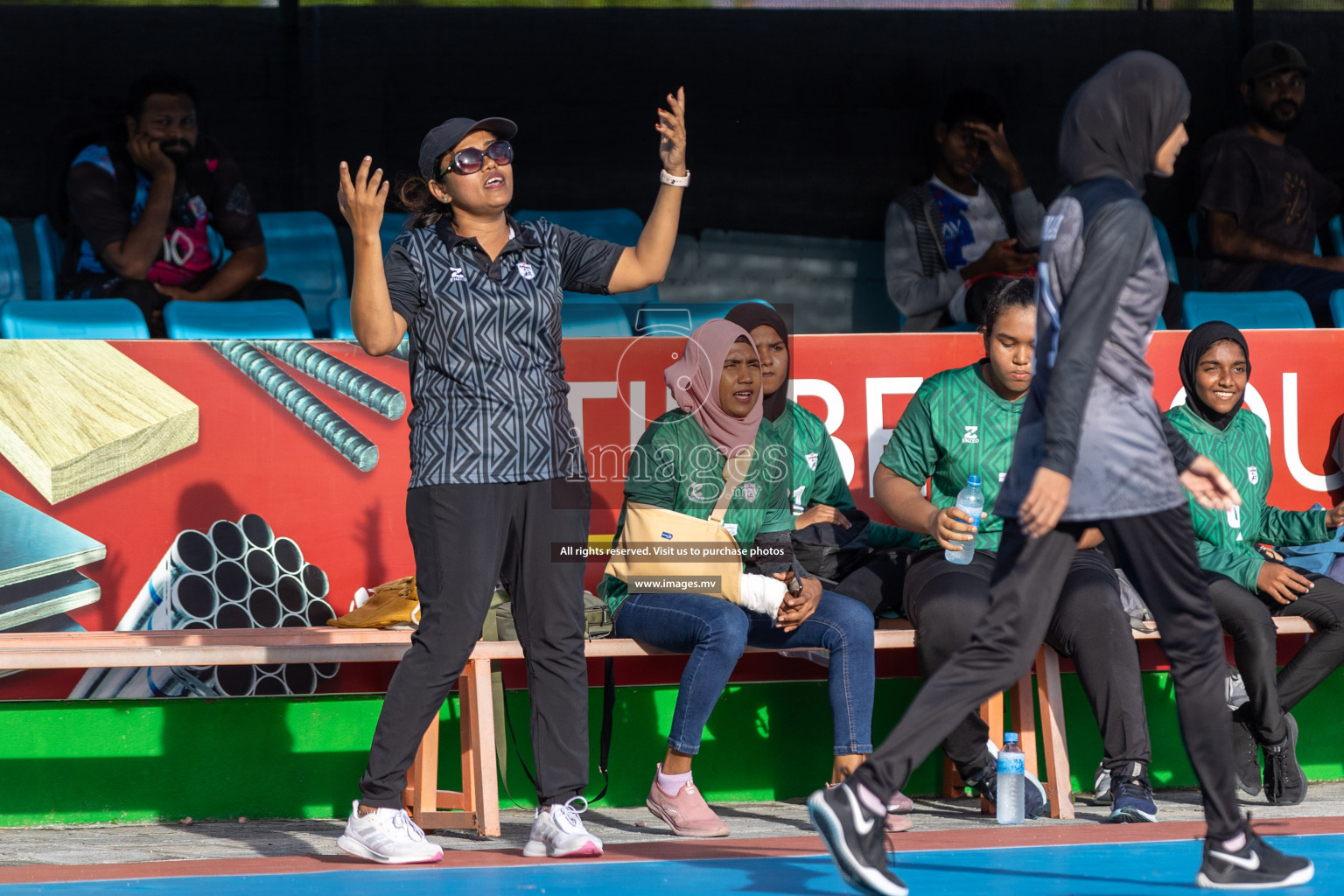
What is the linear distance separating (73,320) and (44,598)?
1432 mm

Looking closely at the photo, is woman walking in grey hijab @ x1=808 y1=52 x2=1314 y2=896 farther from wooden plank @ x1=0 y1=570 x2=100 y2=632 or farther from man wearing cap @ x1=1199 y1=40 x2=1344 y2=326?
man wearing cap @ x1=1199 y1=40 x2=1344 y2=326

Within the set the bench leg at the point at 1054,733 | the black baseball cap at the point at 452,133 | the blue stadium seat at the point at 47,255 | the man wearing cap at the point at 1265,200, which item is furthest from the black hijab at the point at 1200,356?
the blue stadium seat at the point at 47,255

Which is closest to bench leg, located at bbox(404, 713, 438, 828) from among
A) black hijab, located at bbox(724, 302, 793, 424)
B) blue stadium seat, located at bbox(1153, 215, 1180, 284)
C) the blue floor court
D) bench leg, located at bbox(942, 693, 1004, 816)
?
the blue floor court

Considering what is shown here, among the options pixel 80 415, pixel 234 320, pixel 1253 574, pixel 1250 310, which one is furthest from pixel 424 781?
pixel 1250 310

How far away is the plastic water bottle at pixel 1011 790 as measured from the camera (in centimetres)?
422

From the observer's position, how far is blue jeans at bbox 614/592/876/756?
4.14 meters

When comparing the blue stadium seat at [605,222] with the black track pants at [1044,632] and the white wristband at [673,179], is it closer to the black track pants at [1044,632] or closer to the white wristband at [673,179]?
the white wristband at [673,179]

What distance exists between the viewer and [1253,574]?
4.66 metres

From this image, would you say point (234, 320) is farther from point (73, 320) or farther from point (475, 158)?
point (475, 158)

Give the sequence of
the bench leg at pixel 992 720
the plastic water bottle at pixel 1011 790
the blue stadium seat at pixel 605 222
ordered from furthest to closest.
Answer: the blue stadium seat at pixel 605 222 < the bench leg at pixel 992 720 < the plastic water bottle at pixel 1011 790

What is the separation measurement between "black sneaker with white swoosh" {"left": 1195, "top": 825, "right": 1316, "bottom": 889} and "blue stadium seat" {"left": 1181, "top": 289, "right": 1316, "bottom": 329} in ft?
12.1

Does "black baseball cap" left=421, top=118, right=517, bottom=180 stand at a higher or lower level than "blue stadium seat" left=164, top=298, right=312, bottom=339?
higher

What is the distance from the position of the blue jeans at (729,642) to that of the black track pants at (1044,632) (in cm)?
132

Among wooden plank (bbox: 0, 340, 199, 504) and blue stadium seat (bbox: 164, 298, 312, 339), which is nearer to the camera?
wooden plank (bbox: 0, 340, 199, 504)
